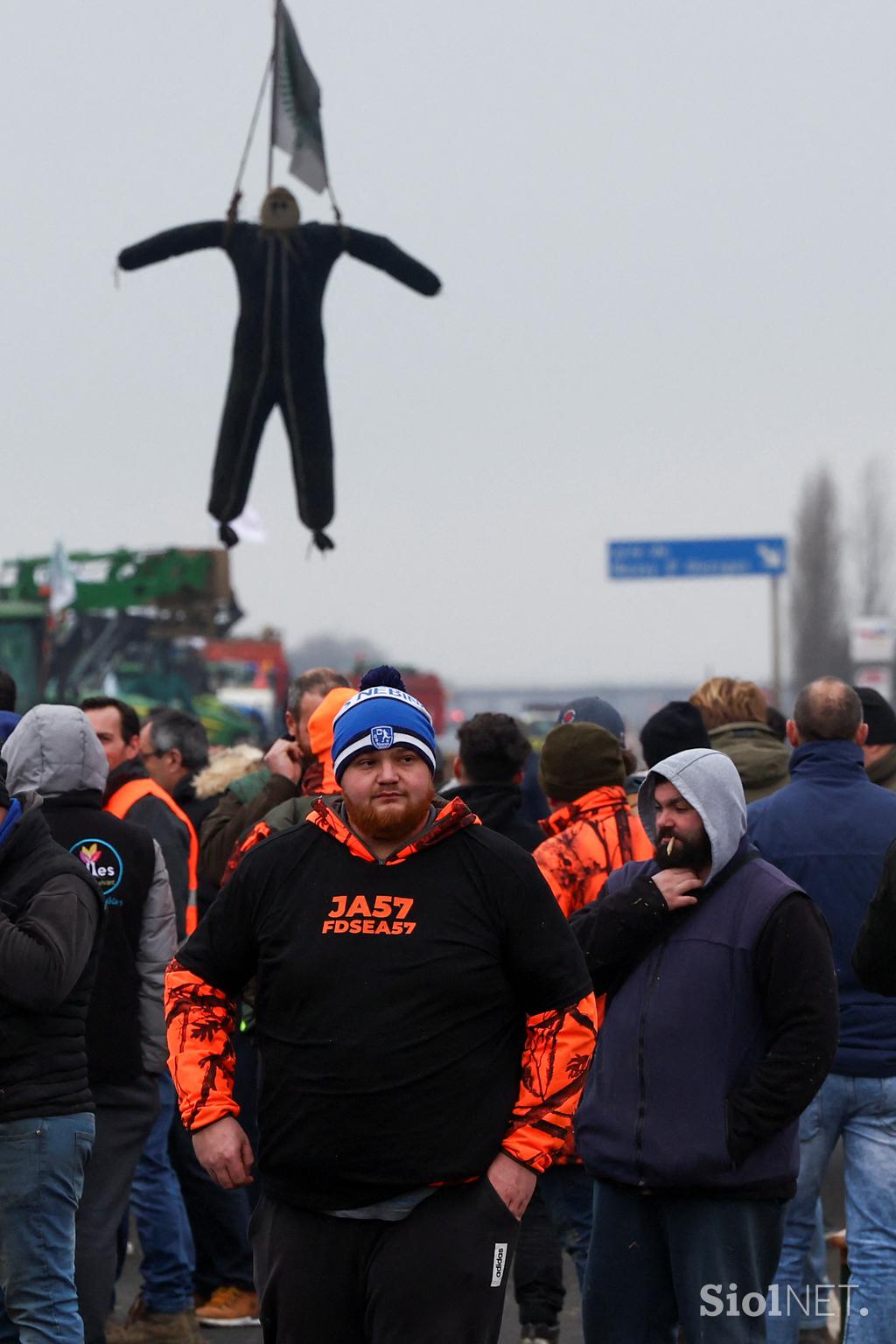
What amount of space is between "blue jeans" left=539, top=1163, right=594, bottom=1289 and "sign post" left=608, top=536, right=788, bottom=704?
3161 cm

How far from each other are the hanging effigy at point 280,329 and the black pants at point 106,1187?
12.9ft

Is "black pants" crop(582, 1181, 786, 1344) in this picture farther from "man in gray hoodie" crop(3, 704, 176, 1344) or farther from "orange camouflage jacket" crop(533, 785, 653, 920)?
"man in gray hoodie" crop(3, 704, 176, 1344)

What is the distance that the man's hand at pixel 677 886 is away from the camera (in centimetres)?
425

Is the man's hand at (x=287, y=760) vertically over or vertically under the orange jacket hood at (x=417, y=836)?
under

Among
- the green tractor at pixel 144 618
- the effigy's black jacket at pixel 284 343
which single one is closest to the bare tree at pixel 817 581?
the green tractor at pixel 144 618

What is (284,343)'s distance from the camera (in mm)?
9109

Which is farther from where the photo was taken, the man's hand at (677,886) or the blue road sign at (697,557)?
the blue road sign at (697,557)

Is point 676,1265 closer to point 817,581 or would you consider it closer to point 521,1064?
point 521,1064

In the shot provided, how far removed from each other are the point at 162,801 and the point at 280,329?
3.30 m

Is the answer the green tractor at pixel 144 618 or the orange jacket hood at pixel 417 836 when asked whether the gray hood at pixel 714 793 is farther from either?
the green tractor at pixel 144 618

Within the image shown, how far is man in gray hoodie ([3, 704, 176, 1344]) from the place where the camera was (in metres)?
5.27

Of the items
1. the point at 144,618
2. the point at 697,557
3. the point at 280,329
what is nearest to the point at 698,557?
the point at 697,557

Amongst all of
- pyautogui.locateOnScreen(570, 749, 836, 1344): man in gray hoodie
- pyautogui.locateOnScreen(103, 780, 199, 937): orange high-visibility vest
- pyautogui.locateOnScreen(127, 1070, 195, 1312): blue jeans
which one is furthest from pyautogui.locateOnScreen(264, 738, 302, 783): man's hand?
pyautogui.locateOnScreen(570, 749, 836, 1344): man in gray hoodie

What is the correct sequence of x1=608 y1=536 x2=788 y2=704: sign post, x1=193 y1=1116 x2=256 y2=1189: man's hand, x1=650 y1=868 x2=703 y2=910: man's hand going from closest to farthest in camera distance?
x1=193 y1=1116 x2=256 y2=1189: man's hand, x1=650 y1=868 x2=703 y2=910: man's hand, x1=608 y1=536 x2=788 y2=704: sign post
